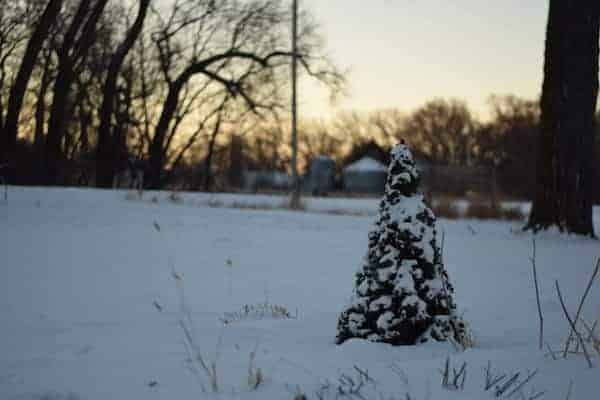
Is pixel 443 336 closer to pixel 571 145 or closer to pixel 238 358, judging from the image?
pixel 238 358

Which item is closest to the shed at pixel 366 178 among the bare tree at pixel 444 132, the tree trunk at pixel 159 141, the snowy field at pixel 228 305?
the bare tree at pixel 444 132

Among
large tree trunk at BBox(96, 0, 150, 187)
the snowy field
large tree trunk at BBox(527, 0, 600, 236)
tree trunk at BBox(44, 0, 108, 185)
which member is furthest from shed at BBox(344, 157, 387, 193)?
the snowy field

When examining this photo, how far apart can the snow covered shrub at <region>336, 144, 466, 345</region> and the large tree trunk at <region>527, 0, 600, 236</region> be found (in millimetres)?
6473

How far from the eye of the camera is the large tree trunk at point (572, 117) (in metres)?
8.30

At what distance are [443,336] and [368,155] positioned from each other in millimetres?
60456

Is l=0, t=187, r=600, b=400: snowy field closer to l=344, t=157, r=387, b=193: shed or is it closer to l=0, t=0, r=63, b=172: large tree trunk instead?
l=0, t=0, r=63, b=172: large tree trunk

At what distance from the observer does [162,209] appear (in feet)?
30.6

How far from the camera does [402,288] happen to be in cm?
263

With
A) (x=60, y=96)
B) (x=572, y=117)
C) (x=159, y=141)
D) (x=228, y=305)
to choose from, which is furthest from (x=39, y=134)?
(x=228, y=305)

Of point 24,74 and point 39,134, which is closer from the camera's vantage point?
point 24,74

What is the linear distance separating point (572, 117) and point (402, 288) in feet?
22.9

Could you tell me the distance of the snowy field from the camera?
87.6 inches

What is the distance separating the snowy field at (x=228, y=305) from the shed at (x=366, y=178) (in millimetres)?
44985

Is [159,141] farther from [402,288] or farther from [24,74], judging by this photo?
[402,288]
